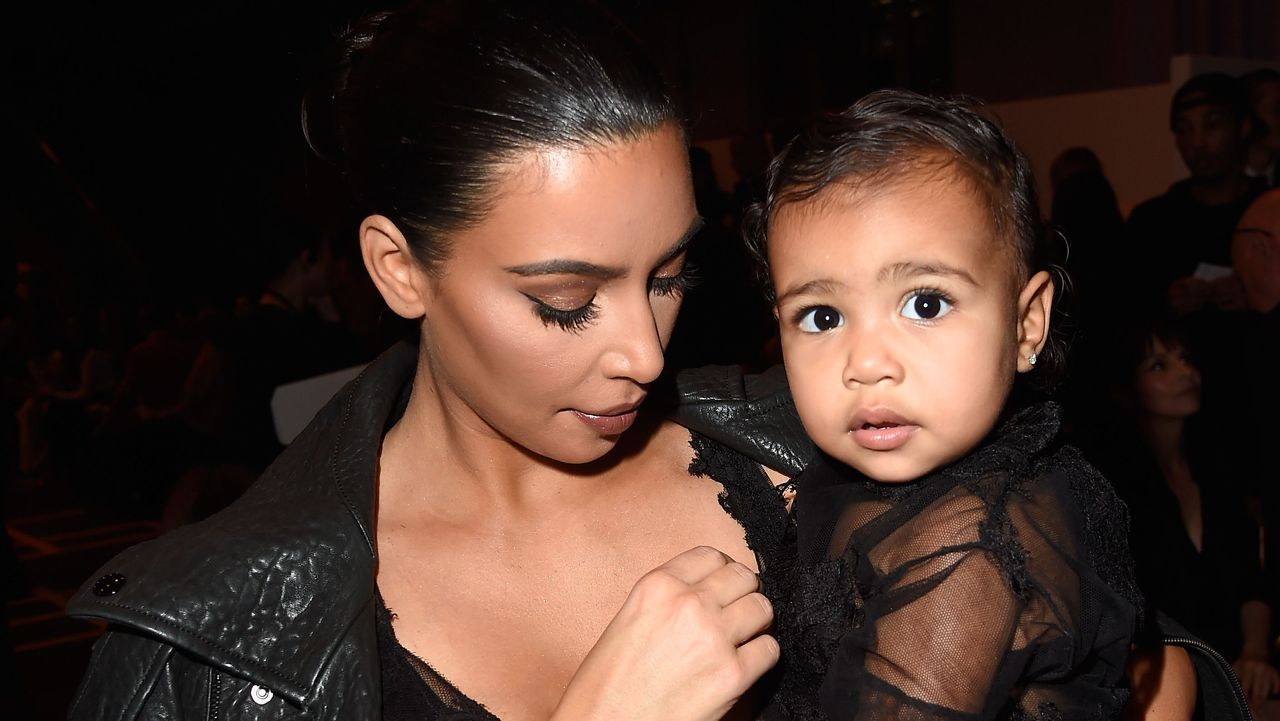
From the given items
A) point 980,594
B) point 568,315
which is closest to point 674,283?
point 568,315

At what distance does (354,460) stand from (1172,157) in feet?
14.2

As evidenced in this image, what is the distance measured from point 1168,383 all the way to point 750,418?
2.21m

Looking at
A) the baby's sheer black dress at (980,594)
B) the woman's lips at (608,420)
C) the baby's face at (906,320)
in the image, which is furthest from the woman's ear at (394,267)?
the baby's sheer black dress at (980,594)

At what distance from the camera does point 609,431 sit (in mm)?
1560

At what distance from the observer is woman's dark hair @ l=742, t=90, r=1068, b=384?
1.40m

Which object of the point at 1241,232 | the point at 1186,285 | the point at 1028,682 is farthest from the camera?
the point at 1186,285

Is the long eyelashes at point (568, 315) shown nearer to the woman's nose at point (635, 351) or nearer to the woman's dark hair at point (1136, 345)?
the woman's nose at point (635, 351)

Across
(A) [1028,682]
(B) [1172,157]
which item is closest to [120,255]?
(B) [1172,157]

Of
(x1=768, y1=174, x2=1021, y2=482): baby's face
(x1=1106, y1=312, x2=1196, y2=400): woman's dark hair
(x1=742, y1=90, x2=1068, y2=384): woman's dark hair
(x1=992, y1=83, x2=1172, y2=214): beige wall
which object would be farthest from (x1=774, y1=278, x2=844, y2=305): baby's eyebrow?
(x1=992, y1=83, x2=1172, y2=214): beige wall

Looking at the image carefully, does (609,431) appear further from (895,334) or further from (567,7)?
(567,7)

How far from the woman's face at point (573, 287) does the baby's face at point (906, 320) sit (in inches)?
8.0

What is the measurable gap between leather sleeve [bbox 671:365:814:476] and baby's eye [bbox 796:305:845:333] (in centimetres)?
39

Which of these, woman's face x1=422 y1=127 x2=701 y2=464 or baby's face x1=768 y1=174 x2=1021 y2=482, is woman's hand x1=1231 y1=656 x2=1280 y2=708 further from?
woman's face x1=422 y1=127 x2=701 y2=464

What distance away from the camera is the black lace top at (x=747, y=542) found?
1.50m
